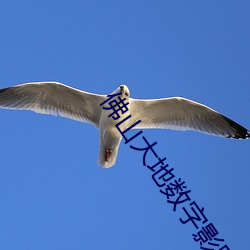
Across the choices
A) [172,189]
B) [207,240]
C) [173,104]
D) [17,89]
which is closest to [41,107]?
[17,89]

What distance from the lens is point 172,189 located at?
236 inches

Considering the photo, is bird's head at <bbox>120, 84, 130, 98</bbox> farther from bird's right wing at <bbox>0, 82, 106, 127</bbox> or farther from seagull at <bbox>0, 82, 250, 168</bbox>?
bird's right wing at <bbox>0, 82, 106, 127</bbox>

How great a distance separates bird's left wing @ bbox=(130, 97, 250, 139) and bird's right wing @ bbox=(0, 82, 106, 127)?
66 centimetres

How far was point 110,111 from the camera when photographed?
6.77 meters

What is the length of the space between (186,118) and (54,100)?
2.01m

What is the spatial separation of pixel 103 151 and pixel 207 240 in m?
2.06

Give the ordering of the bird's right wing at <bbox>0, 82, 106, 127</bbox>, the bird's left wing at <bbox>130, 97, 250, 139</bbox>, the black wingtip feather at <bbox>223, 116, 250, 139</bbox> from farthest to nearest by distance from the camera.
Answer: the black wingtip feather at <bbox>223, 116, 250, 139</bbox> → the bird's left wing at <bbox>130, 97, 250, 139</bbox> → the bird's right wing at <bbox>0, 82, 106, 127</bbox>

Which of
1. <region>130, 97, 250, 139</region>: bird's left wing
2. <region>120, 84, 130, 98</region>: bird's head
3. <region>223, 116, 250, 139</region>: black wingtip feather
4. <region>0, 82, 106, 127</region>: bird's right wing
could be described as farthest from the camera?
<region>223, 116, 250, 139</region>: black wingtip feather

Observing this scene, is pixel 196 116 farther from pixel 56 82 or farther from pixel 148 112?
pixel 56 82

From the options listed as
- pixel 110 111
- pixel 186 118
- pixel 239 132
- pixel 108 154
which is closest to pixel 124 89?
pixel 110 111

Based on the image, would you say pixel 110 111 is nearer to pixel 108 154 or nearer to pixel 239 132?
pixel 108 154

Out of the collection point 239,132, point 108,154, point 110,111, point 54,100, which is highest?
point 54,100

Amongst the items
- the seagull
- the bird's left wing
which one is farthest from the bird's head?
the bird's left wing

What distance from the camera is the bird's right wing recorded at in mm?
7070
